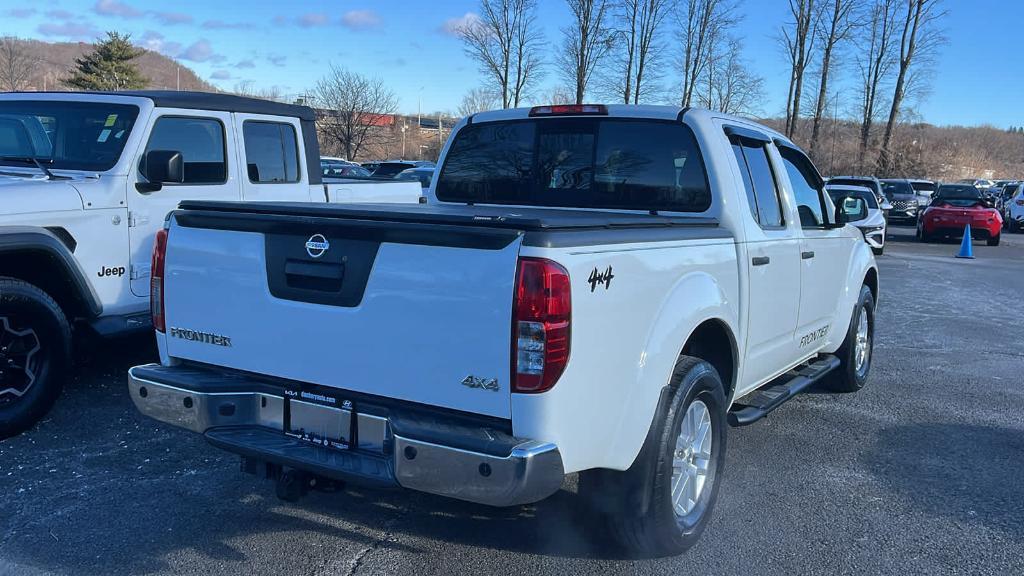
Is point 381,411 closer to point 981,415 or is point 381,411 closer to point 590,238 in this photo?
point 590,238

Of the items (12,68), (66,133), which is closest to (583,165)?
(66,133)

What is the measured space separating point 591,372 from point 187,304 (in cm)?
182

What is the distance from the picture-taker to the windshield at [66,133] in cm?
590

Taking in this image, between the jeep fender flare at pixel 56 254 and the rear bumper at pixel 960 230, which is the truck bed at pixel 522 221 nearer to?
the jeep fender flare at pixel 56 254

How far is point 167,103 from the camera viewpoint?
6.16 metres

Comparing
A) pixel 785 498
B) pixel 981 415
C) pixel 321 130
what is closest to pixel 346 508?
pixel 785 498

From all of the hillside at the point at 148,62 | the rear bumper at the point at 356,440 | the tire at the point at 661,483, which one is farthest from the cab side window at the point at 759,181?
the hillside at the point at 148,62

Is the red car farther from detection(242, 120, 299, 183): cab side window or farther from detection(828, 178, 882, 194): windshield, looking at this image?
detection(242, 120, 299, 183): cab side window

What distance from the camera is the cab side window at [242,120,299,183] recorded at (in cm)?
686

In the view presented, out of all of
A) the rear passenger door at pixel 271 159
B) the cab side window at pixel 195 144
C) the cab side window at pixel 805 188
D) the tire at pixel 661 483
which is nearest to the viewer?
the tire at pixel 661 483

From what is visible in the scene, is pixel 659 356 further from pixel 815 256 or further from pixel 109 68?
pixel 109 68

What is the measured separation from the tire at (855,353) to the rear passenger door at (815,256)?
0.92 ft

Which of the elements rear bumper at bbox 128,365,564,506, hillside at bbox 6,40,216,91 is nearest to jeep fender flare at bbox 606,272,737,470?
rear bumper at bbox 128,365,564,506

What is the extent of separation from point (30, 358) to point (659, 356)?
3.95m
